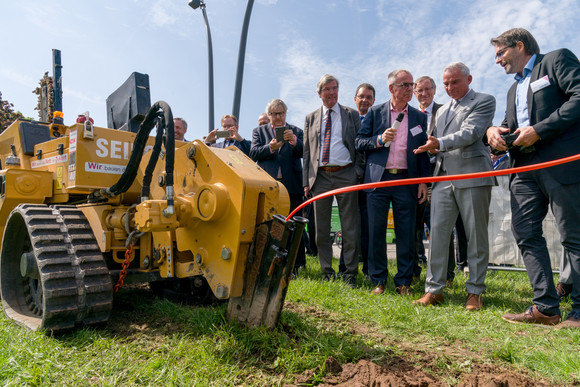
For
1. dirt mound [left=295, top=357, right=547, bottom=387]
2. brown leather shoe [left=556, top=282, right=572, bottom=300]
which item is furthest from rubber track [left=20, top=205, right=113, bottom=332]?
brown leather shoe [left=556, top=282, right=572, bottom=300]

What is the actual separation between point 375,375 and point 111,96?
4.28m

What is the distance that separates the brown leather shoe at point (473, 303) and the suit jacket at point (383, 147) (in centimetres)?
146

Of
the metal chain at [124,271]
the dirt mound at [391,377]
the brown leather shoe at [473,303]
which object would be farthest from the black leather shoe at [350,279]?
the metal chain at [124,271]

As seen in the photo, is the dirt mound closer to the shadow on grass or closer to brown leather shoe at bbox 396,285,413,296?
the shadow on grass

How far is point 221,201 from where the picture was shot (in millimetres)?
2635

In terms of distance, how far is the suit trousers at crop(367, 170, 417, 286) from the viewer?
15.3 ft

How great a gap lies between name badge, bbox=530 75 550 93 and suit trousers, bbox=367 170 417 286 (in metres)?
1.61

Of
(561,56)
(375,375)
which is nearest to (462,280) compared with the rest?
(561,56)

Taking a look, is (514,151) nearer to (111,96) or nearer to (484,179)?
(484,179)

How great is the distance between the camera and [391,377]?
2232 millimetres

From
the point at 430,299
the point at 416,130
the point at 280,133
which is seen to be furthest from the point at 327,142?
the point at 430,299

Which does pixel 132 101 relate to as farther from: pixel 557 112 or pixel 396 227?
pixel 557 112

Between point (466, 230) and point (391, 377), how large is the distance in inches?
94.2

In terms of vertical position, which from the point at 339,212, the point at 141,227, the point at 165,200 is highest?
the point at 165,200
